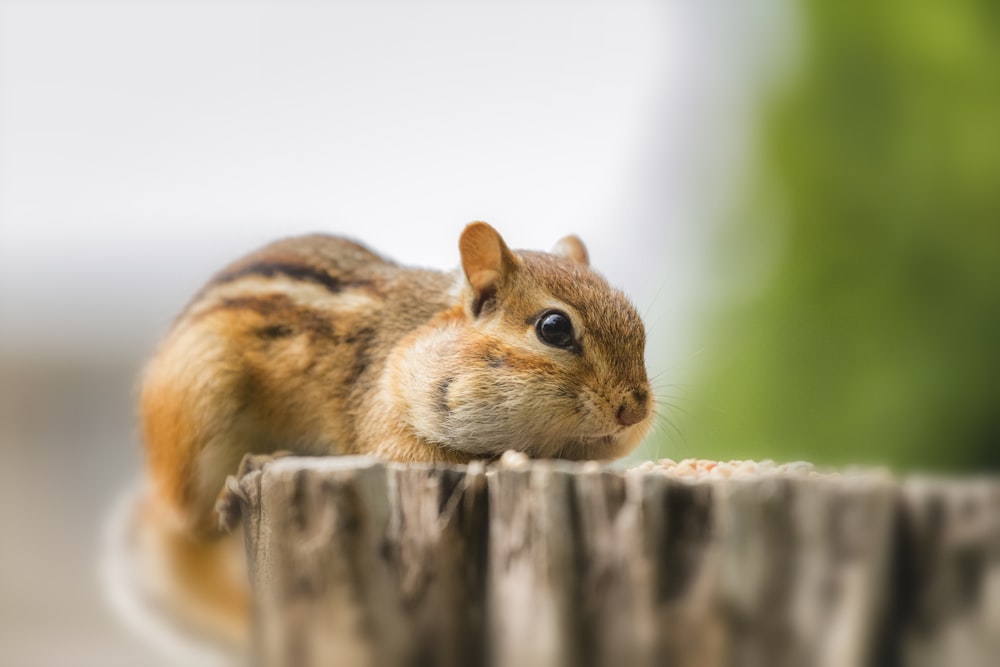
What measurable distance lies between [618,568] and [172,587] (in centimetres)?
152

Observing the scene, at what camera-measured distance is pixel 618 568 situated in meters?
1.27

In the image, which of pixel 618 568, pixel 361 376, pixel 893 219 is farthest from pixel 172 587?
pixel 893 219

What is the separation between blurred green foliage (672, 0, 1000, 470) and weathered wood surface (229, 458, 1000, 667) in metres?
3.39

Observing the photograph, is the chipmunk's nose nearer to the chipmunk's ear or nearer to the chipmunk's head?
the chipmunk's head

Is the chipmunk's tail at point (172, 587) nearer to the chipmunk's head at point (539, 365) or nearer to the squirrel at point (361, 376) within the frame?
the squirrel at point (361, 376)

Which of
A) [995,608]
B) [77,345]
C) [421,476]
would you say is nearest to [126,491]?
[421,476]

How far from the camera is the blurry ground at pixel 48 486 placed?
17.1ft

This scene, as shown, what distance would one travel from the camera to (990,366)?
531cm

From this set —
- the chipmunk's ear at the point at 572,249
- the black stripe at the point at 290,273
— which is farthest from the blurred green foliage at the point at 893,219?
the black stripe at the point at 290,273

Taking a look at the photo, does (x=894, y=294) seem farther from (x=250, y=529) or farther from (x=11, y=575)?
(x=11, y=575)

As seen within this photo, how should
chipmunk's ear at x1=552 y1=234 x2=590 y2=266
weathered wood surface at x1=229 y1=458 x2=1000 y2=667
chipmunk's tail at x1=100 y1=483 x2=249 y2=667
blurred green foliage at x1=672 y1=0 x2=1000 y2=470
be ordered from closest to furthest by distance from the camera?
weathered wood surface at x1=229 y1=458 x2=1000 y2=667
chipmunk's ear at x1=552 y1=234 x2=590 y2=266
chipmunk's tail at x1=100 y1=483 x2=249 y2=667
blurred green foliage at x1=672 y1=0 x2=1000 y2=470

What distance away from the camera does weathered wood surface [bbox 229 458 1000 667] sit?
3.87 ft

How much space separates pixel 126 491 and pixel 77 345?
3417mm

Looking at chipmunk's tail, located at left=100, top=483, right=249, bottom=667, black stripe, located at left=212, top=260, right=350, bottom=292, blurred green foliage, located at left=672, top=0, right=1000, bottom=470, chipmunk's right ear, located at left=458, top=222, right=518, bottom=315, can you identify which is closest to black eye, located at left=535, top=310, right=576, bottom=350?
chipmunk's right ear, located at left=458, top=222, right=518, bottom=315
